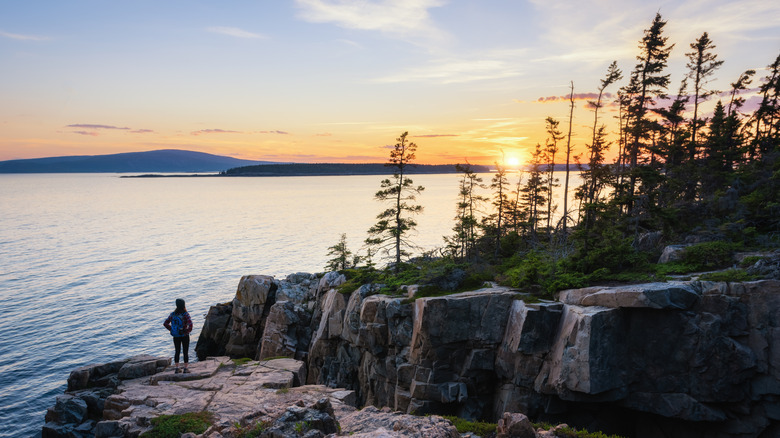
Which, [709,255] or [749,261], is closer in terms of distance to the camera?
[749,261]

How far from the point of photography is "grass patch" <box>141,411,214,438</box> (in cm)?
1466

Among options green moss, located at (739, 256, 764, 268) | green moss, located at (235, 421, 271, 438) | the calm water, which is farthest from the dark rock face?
green moss, located at (739, 256, 764, 268)

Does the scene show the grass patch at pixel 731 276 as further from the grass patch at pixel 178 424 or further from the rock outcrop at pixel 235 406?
the grass patch at pixel 178 424

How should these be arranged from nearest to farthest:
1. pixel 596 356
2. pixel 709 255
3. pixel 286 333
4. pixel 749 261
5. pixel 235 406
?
1. pixel 235 406
2. pixel 596 356
3. pixel 749 261
4. pixel 709 255
5. pixel 286 333

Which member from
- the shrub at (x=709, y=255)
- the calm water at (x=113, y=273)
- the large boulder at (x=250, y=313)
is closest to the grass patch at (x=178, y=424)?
the calm water at (x=113, y=273)

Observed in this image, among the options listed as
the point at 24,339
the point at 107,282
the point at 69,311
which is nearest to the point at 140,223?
the point at 107,282

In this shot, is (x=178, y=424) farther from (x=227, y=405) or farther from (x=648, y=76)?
(x=648, y=76)

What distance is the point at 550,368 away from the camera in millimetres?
19656

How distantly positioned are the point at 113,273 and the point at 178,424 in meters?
50.6

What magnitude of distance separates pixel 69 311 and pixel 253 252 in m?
30.0

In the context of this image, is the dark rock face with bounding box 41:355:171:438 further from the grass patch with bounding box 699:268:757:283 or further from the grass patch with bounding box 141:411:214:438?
the grass patch with bounding box 699:268:757:283

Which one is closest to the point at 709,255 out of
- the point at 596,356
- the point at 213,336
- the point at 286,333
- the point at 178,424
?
the point at 596,356

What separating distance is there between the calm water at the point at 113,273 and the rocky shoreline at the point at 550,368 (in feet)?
37.2

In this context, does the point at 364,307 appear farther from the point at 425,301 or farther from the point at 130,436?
the point at 130,436
